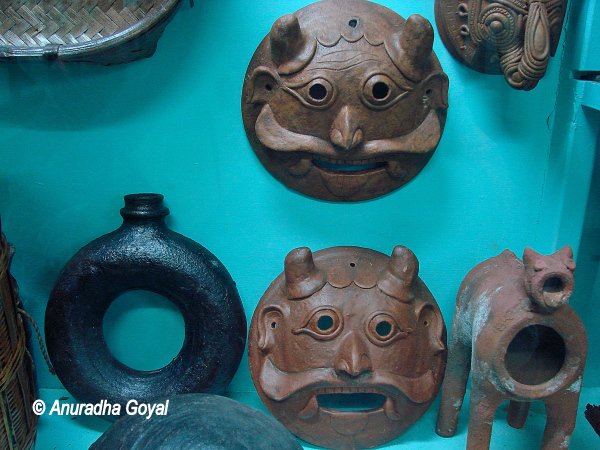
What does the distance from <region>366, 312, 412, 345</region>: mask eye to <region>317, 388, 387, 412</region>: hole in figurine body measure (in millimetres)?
231

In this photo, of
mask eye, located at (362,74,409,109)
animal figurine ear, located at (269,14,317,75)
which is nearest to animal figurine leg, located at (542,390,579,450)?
mask eye, located at (362,74,409,109)

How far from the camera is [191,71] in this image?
119 cm

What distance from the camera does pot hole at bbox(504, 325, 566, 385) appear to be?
3.55ft

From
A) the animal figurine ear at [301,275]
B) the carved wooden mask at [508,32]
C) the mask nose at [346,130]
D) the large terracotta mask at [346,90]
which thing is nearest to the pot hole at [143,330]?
the animal figurine ear at [301,275]

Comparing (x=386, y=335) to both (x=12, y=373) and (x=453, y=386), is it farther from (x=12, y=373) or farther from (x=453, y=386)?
(x=12, y=373)

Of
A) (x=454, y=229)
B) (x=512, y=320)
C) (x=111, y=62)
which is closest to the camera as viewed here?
(x=512, y=320)

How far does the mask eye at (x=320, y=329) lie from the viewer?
1.15 meters

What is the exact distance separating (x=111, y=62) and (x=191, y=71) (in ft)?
0.51

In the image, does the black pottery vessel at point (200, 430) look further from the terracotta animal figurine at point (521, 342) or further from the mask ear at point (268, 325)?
the terracotta animal figurine at point (521, 342)

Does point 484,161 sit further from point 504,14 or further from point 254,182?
point 254,182

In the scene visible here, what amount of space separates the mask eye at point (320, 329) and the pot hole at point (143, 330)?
1.09 feet

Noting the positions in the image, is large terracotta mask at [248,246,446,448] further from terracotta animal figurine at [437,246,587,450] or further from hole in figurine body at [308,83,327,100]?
hole in figurine body at [308,83,327,100]

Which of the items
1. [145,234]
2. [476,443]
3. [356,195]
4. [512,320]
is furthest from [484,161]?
[145,234]

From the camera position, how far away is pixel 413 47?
41.6 inches
